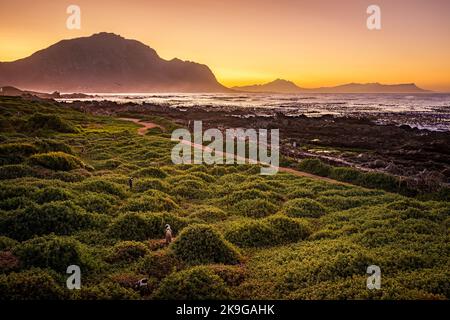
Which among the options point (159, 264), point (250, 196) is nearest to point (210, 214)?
point (250, 196)

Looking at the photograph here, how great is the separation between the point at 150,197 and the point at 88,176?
839 cm

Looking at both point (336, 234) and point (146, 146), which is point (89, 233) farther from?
point (146, 146)

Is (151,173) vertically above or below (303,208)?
above

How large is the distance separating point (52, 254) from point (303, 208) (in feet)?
49.1

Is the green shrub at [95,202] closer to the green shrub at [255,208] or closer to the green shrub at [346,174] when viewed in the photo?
the green shrub at [255,208]

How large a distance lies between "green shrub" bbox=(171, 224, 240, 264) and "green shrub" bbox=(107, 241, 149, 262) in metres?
1.41

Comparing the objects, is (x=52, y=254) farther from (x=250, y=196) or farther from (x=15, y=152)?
(x=15, y=152)

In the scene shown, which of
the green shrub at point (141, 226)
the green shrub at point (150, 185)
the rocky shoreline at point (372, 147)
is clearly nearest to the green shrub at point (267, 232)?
the green shrub at point (141, 226)

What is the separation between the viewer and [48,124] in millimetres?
56469

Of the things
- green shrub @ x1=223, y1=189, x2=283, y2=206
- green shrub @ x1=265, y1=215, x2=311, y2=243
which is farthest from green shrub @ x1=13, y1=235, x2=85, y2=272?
green shrub @ x1=223, y1=189, x2=283, y2=206

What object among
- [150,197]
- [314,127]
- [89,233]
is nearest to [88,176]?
[150,197]

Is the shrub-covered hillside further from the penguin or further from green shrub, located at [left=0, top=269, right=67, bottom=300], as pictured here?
the penguin

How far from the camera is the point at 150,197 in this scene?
23.0 meters

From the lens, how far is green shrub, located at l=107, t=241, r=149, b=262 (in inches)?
601
